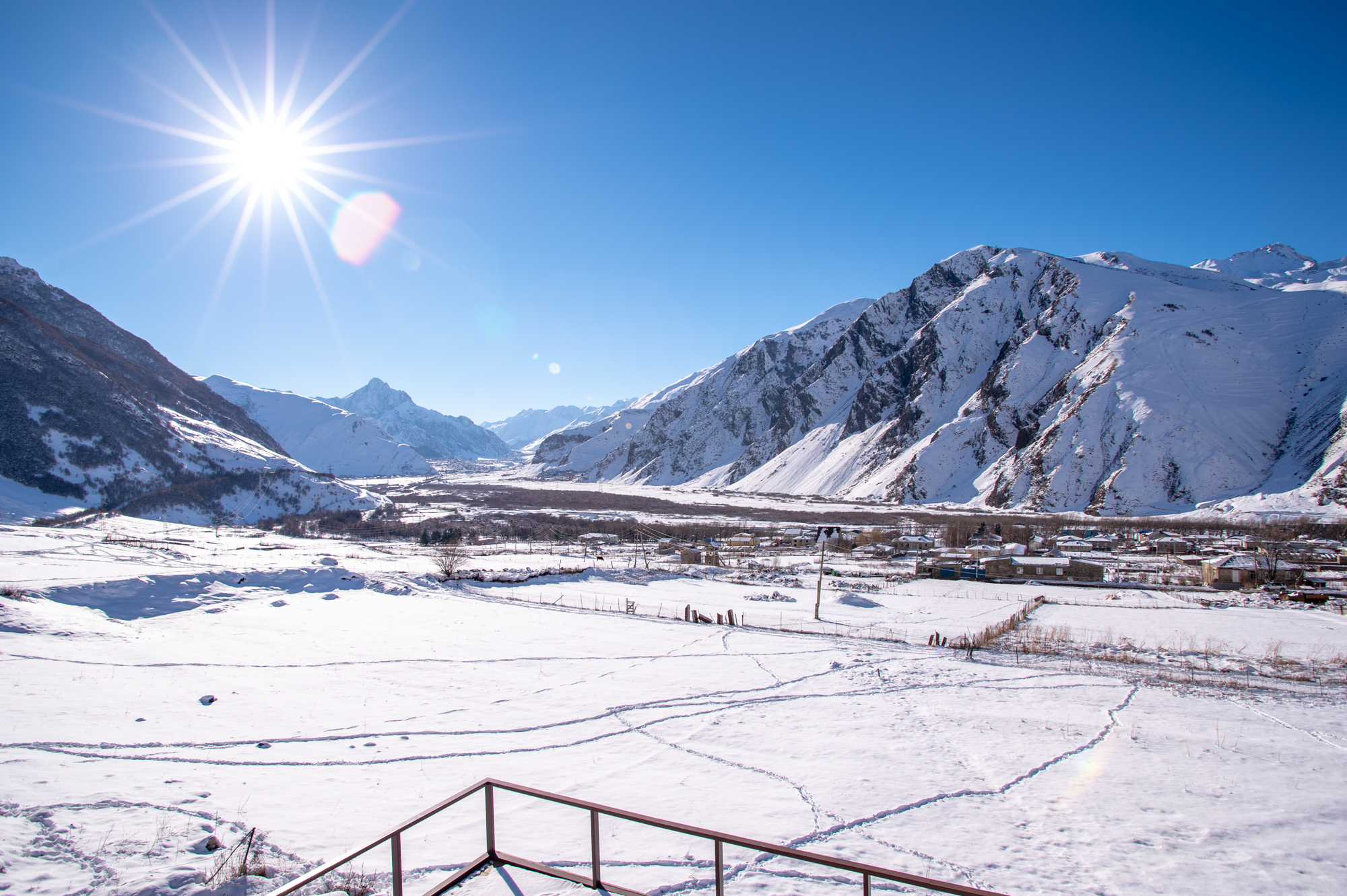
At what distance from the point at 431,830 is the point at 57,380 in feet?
312

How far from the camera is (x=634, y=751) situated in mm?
11086

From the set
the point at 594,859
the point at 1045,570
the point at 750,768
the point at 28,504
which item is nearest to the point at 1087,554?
the point at 1045,570

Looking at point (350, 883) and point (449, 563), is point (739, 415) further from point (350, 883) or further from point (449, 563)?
point (350, 883)

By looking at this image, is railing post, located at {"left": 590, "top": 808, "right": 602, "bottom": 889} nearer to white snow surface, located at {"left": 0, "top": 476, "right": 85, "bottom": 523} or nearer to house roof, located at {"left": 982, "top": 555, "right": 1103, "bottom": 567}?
house roof, located at {"left": 982, "top": 555, "right": 1103, "bottom": 567}

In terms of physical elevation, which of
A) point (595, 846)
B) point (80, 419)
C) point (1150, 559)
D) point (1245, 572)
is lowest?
point (1150, 559)

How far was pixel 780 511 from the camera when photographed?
9569 cm

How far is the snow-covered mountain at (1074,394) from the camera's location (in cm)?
7125

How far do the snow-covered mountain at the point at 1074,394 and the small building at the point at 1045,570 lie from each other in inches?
1467

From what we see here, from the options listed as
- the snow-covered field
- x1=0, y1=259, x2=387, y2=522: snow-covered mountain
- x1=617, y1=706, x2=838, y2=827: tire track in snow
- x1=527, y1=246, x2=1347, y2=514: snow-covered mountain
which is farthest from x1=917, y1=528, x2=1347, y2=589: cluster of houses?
x1=0, y1=259, x2=387, y2=522: snow-covered mountain

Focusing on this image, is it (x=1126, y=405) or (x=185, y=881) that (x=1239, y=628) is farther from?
(x=1126, y=405)

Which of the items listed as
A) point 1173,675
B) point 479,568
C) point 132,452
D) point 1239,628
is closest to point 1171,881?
point 1173,675

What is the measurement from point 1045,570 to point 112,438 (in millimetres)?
98216

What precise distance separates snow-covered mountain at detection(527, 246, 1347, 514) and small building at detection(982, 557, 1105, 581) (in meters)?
37.3

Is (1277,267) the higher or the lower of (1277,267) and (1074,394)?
the higher
